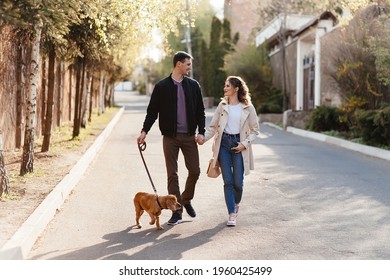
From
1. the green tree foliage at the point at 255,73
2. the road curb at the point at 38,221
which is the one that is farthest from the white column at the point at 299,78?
the road curb at the point at 38,221

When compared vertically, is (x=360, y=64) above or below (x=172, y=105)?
above

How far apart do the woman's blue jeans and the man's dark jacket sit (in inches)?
12.7

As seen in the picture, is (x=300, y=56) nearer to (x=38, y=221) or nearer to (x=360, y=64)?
(x=360, y=64)

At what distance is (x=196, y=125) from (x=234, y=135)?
17.8 inches

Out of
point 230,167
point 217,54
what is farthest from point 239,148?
point 217,54

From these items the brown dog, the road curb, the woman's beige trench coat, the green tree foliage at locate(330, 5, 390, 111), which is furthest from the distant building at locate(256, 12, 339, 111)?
the brown dog

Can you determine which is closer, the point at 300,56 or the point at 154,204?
the point at 154,204

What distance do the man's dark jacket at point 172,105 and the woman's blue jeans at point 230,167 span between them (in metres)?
0.32

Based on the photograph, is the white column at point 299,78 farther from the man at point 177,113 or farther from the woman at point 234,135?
the man at point 177,113

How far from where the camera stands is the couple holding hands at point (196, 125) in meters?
7.26

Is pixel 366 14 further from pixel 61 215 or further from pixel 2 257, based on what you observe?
pixel 2 257

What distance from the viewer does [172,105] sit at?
722 cm
